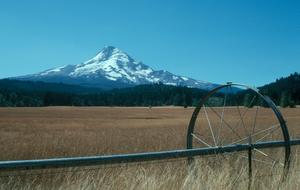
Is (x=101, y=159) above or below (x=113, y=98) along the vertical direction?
below

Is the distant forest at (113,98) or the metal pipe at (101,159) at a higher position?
the distant forest at (113,98)

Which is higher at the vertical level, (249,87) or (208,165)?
(249,87)

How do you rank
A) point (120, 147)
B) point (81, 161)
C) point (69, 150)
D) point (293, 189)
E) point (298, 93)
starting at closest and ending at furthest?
point (81, 161) < point (293, 189) < point (69, 150) < point (120, 147) < point (298, 93)

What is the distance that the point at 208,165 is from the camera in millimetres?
8383

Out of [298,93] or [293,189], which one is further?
[298,93]

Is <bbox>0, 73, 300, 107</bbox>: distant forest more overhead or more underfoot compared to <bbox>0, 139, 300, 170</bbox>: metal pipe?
more overhead

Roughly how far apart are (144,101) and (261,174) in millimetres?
188569

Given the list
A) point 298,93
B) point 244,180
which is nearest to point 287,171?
point 244,180

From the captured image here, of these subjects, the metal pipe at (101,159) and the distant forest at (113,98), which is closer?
the metal pipe at (101,159)

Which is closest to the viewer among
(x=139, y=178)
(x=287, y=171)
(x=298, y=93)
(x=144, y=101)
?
(x=139, y=178)

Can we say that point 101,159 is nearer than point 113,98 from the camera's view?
Yes

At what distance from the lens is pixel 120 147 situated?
16672 millimetres

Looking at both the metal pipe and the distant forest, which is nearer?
the metal pipe

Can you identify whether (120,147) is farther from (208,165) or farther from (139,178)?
(139,178)
